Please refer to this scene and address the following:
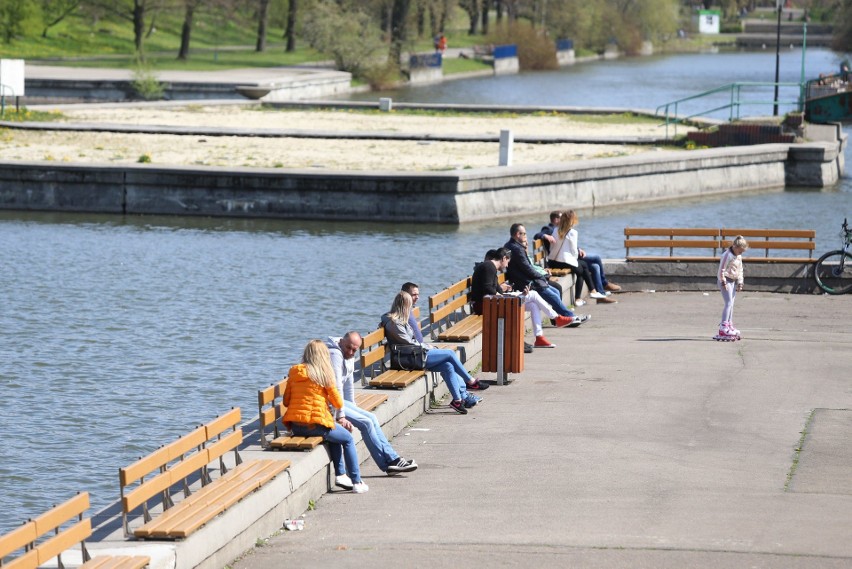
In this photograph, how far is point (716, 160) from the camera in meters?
39.3

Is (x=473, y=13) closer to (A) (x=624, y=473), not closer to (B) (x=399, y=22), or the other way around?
(B) (x=399, y=22)

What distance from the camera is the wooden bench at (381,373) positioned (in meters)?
14.1

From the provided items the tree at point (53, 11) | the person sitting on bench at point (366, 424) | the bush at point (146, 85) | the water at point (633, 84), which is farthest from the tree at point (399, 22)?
the person sitting on bench at point (366, 424)

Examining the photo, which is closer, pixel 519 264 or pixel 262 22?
pixel 519 264

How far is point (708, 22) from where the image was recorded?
6526 inches

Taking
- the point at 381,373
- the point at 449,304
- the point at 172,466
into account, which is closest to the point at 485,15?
the point at 449,304

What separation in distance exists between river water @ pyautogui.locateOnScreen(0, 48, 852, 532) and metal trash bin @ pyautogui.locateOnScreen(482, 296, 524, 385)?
2946mm

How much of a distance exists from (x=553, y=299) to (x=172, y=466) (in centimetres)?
946

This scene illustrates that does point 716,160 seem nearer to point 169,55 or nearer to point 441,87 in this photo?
point 441,87

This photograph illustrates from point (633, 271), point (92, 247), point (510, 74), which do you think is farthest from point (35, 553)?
point (510, 74)

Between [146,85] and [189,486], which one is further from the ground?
[146,85]

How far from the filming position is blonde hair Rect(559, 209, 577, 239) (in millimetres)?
20609

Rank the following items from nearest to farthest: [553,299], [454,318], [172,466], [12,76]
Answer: [172,466] < [454,318] < [553,299] < [12,76]

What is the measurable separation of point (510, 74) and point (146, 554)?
90041 millimetres
